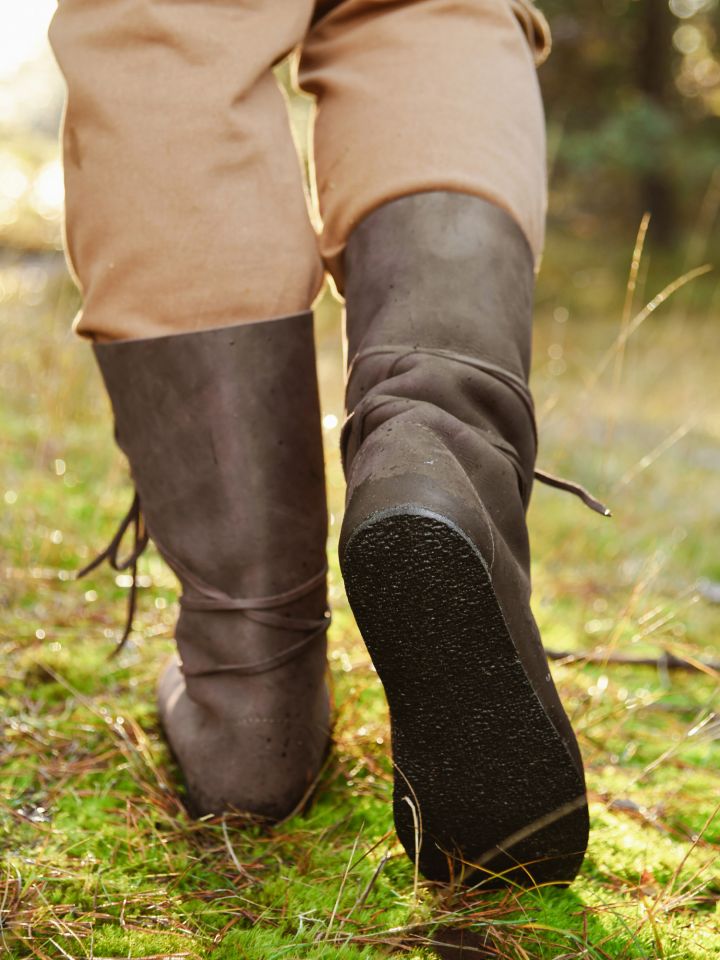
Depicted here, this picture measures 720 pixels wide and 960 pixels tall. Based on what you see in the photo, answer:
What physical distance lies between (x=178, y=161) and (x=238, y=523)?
0.45 m

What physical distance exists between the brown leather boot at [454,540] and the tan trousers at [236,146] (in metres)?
0.07

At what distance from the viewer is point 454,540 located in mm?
838

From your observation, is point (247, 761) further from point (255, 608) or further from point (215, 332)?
point (215, 332)

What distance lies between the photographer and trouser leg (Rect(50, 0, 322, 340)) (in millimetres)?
1104

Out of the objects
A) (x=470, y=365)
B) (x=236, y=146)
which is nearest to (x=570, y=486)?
(x=470, y=365)

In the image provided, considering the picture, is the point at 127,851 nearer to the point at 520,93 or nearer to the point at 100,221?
the point at 100,221

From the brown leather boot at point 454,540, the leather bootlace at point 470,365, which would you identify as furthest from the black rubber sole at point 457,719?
the leather bootlace at point 470,365

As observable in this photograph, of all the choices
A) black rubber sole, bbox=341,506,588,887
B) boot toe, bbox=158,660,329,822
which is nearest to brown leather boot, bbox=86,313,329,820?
boot toe, bbox=158,660,329,822

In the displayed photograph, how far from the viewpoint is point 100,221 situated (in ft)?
3.72

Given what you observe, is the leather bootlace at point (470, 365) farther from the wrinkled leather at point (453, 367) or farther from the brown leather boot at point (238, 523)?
the brown leather boot at point (238, 523)

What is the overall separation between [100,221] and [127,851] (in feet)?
2.50

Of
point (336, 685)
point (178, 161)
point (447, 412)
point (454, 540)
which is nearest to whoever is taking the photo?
point (454, 540)

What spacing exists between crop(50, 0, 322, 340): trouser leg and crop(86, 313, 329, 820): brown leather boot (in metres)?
0.05

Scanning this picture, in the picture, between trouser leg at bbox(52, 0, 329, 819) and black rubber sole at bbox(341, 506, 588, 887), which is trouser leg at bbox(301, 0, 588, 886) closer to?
black rubber sole at bbox(341, 506, 588, 887)
